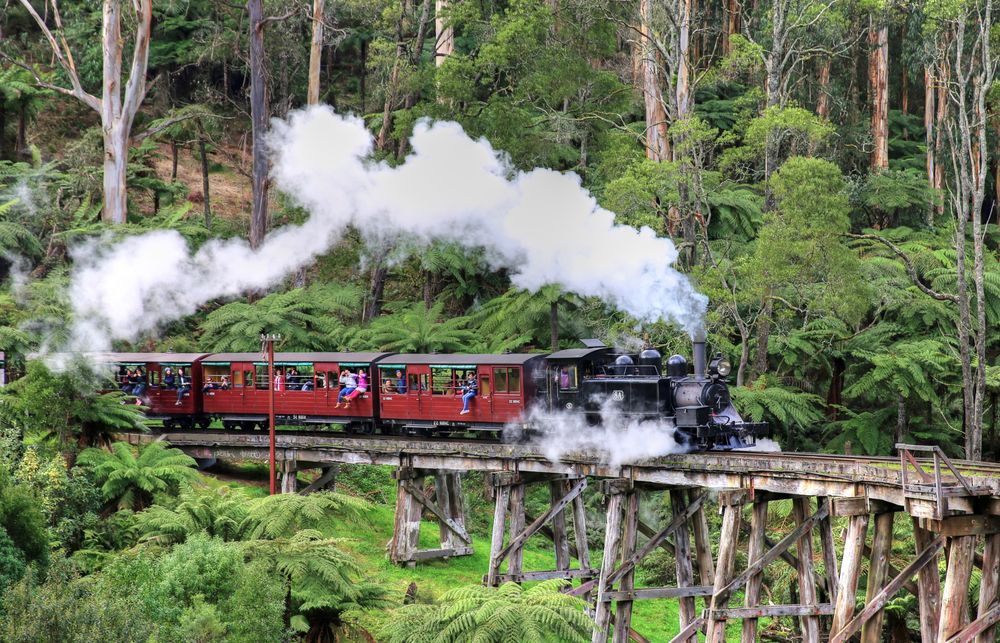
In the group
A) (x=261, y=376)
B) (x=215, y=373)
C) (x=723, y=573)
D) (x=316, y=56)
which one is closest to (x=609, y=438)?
(x=723, y=573)

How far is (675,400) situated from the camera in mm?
22922

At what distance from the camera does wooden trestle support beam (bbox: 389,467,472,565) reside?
2655cm

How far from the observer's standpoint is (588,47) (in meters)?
35.1

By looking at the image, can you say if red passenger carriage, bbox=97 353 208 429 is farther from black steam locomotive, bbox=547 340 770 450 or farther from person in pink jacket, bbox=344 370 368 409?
black steam locomotive, bbox=547 340 770 450

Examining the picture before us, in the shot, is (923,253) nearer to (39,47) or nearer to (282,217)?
(282,217)

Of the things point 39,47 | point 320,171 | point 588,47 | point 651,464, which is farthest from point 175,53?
point 651,464

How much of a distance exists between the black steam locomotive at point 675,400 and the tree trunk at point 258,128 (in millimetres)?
18248

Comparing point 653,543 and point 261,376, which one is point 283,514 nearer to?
point 653,543

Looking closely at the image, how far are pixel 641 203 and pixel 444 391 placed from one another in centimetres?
693

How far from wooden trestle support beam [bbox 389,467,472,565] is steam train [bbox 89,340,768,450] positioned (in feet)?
4.51

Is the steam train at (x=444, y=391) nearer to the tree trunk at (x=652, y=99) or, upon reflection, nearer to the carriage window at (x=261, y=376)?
the carriage window at (x=261, y=376)

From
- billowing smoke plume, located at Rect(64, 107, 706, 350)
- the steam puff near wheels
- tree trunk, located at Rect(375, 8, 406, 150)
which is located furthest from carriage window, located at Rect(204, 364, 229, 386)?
tree trunk, located at Rect(375, 8, 406, 150)

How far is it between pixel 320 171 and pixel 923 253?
18.1 metres

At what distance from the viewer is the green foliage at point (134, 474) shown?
24.4 metres
